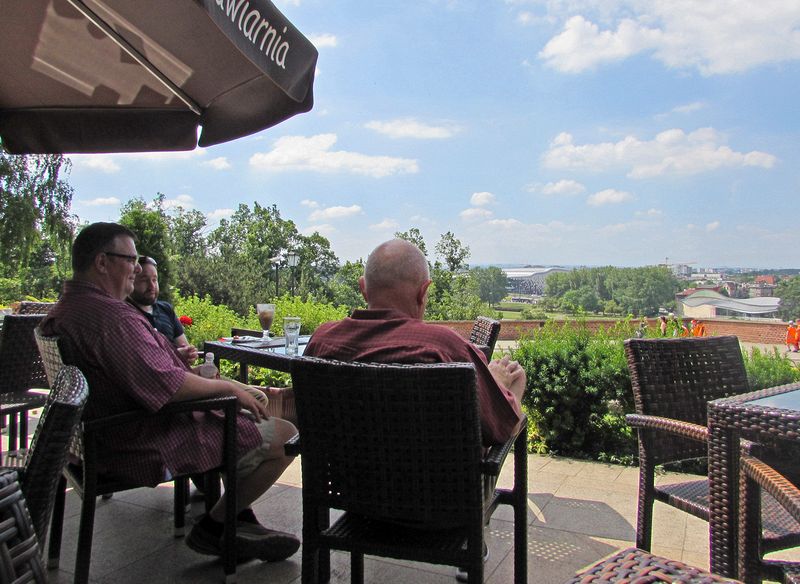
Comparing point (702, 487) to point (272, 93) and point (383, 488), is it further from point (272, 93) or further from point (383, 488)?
point (272, 93)

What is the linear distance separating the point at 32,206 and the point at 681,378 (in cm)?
1595

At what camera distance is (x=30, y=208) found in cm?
1402

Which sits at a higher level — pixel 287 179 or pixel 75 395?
pixel 287 179

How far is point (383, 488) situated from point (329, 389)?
26 centimetres

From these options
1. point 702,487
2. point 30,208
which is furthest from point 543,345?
point 30,208

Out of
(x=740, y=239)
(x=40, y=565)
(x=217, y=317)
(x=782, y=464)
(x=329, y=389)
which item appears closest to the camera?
(x=40, y=565)

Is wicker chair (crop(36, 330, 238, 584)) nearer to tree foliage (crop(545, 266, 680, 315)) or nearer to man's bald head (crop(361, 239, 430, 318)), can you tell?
man's bald head (crop(361, 239, 430, 318))

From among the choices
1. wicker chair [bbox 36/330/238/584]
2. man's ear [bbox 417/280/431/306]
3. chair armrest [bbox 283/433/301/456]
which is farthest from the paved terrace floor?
man's ear [bbox 417/280/431/306]

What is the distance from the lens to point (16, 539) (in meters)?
0.76

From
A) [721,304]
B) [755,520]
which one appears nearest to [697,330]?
[755,520]

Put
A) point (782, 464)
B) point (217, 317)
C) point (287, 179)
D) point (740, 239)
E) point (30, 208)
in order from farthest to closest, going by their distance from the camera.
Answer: point (287, 179)
point (740, 239)
point (30, 208)
point (217, 317)
point (782, 464)

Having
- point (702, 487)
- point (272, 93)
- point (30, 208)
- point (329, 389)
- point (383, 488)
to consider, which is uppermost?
point (30, 208)

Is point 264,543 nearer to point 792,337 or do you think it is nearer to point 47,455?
point 47,455

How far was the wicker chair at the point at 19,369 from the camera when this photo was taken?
2570 millimetres
